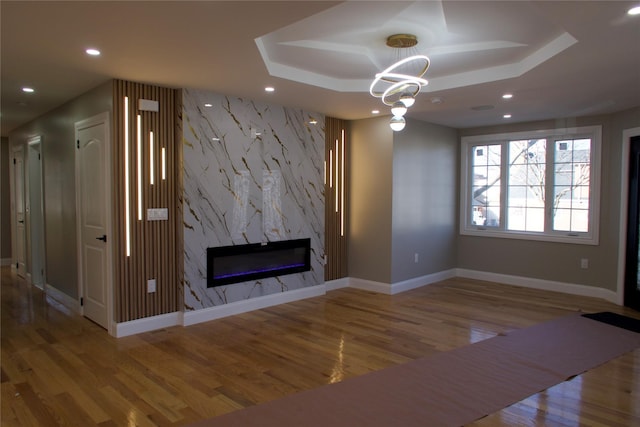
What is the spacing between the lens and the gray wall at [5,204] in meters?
8.16

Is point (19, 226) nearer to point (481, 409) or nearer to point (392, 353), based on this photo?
point (392, 353)

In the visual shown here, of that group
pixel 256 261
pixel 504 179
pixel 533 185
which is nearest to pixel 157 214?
pixel 256 261

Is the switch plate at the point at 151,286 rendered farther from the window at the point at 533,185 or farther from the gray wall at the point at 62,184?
the window at the point at 533,185

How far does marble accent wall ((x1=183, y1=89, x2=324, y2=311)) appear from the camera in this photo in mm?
4688

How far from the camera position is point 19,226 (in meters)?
7.29

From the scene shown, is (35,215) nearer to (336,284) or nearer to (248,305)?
(248,305)

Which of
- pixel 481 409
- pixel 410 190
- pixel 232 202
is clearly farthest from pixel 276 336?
pixel 410 190

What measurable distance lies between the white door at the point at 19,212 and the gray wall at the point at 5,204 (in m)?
0.85

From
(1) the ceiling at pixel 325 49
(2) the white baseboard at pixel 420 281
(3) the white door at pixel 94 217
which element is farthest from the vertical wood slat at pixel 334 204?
(3) the white door at pixel 94 217

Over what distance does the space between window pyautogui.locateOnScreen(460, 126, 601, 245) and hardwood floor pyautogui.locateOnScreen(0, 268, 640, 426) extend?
1259 millimetres

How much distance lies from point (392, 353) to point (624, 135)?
14.5 feet

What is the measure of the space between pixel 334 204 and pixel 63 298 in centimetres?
385

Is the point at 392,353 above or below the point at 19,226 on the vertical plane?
below

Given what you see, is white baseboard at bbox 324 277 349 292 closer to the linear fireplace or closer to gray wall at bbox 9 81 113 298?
the linear fireplace
